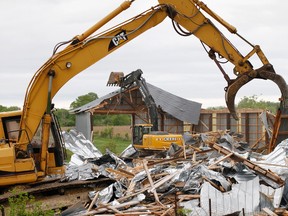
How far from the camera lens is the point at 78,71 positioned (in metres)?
12.5

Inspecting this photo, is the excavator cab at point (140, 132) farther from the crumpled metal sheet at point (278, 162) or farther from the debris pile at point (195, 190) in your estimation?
the debris pile at point (195, 190)

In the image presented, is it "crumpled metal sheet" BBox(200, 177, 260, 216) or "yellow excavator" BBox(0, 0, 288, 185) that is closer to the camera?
"crumpled metal sheet" BBox(200, 177, 260, 216)

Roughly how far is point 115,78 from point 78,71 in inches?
760

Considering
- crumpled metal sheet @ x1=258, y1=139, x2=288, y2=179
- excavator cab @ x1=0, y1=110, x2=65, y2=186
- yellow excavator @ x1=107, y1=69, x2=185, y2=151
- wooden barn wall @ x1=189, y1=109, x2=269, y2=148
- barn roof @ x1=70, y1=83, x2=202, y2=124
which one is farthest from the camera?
barn roof @ x1=70, y1=83, x2=202, y2=124

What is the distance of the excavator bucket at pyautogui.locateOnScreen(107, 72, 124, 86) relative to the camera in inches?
1217

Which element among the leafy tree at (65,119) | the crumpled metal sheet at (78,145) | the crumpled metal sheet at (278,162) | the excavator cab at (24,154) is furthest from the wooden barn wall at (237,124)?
the leafy tree at (65,119)

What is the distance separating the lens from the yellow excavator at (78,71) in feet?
38.8

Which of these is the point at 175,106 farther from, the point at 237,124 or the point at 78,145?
the point at 78,145

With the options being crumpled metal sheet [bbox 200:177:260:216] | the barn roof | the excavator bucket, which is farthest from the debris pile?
the barn roof

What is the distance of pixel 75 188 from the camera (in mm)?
12867

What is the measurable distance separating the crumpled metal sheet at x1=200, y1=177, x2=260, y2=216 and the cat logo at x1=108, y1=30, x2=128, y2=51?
373 cm

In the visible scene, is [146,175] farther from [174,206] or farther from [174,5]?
[174,5]

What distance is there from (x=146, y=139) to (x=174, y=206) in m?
13.5

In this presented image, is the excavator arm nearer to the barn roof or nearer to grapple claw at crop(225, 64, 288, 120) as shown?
grapple claw at crop(225, 64, 288, 120)
